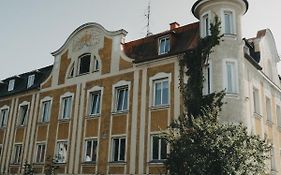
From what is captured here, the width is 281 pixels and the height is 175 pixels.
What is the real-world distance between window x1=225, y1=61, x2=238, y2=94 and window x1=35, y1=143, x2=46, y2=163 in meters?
14.5

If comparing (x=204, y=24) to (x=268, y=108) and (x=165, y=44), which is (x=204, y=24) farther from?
(x=268, y=108)

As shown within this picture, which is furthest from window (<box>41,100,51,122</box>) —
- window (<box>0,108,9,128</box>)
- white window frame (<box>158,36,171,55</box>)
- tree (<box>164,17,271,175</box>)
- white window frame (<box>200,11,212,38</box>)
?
tree (<box>164,17,271,175</box>)

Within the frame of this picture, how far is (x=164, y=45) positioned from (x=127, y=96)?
4018 mm

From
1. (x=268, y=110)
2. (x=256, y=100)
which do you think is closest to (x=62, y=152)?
(x=256, y=100)

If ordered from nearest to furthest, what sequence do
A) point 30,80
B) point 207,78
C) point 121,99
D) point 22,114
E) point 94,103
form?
point 207,78 < point 121,99 < point 94,103 < point 22,114 < point 30,80

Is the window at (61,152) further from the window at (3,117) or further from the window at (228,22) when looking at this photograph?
the window at (228,22)

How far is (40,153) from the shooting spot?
2648 cm

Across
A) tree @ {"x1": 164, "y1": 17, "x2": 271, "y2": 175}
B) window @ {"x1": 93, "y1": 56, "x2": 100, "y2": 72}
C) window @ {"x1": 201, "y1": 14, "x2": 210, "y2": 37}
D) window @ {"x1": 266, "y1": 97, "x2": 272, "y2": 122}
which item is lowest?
tree @ {"x1": 164, "y1": 17, "x2": 271, "y2": 175}

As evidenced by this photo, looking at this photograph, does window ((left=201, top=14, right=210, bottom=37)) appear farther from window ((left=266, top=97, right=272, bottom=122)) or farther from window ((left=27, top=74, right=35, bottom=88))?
window ((left=27, top=74, right=35, bottom=88))

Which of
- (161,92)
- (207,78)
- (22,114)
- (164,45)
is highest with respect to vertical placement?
(164,45)

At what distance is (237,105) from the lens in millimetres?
→ 18781

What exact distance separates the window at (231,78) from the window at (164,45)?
4.28 meters

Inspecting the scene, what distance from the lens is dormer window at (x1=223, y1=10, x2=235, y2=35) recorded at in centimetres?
2047

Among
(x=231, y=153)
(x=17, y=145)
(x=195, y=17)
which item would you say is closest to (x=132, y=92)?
(x=195, y=17)
